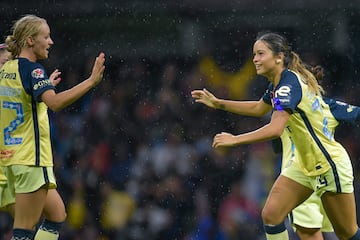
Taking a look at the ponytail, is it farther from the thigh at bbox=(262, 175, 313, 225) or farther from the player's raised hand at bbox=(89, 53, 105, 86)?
the player's raised hand at bbox=(89, 53, 105, 86)

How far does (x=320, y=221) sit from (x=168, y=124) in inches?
157

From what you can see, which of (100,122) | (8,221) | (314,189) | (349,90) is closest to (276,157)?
(349,90)

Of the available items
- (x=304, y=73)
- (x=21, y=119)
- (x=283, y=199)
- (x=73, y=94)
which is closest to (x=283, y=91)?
(x=304, y=73)

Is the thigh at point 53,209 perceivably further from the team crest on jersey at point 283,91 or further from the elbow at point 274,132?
the team crest on jersey at point 283,91

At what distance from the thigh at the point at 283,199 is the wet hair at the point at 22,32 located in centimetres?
185

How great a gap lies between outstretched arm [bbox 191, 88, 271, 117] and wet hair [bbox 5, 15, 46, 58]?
1.20m

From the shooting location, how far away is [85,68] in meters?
11.4

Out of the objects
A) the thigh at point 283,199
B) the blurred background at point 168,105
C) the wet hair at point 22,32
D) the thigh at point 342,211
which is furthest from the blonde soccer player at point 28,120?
the blurred background at point 168,105

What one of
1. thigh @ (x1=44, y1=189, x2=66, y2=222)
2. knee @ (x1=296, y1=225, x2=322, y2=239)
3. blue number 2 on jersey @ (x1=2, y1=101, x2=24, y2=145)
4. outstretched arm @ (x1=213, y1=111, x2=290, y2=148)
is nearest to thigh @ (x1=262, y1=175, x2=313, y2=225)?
knee @ (x1=296, y1=225, x2=322, y2=239)

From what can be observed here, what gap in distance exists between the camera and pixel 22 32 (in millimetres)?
6414

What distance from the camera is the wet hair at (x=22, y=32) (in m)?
6.41

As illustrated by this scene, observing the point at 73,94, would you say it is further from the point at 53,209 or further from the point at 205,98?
the point at 205,98

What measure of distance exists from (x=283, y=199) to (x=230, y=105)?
813 millimetres

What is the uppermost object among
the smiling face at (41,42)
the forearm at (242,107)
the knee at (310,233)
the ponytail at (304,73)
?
the smiling face at (41,42)
